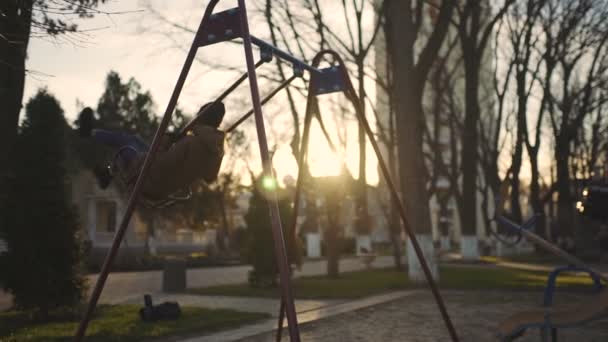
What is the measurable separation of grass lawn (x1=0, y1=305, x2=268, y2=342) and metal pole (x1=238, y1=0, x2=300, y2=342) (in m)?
4.72

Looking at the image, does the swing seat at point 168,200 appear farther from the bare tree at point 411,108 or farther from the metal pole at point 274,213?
the bare tree at point 411,108

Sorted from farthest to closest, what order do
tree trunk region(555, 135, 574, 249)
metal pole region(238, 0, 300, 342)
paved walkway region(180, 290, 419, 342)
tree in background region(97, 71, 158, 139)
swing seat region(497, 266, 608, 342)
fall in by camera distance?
tree in background region(97, 71, 158, 139)
tree trunk region(555, 135, 574, 249)
paved walkway region(180, 290, 419, 342)
swing seat region(497, 266, 608, 342)
metal pole region(238, 0, 300, 342)

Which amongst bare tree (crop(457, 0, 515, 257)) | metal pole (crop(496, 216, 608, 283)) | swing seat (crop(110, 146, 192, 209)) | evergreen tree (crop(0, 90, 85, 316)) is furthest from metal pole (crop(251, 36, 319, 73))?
bare tree (crop(457, 0, 515, 257))

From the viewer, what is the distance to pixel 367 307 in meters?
10.3

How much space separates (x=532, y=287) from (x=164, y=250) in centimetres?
3037

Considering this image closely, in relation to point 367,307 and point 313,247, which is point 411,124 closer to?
point 367,307

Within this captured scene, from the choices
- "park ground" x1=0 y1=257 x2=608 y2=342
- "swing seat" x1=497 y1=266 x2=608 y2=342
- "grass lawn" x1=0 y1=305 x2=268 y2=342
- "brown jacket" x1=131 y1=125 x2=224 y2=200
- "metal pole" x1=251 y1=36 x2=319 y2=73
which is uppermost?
"metal pole" x1=251 y1=36 x2=319 y2=73

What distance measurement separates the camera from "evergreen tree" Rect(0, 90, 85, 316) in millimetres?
8984

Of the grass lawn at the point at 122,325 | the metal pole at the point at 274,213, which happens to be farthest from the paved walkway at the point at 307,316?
the metal pole at the point at 274,213

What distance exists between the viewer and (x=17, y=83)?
25.1ft

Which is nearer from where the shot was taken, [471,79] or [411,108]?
[411,108]

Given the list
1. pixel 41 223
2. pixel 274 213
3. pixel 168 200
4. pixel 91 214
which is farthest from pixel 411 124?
pixel 91 214

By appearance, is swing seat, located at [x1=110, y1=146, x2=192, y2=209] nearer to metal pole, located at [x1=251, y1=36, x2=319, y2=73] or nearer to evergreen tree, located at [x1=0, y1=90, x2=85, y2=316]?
metal pole, located at [x1=251, y1=36, x2=319, y2=73]

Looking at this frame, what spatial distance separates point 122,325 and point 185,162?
16.9 ft
